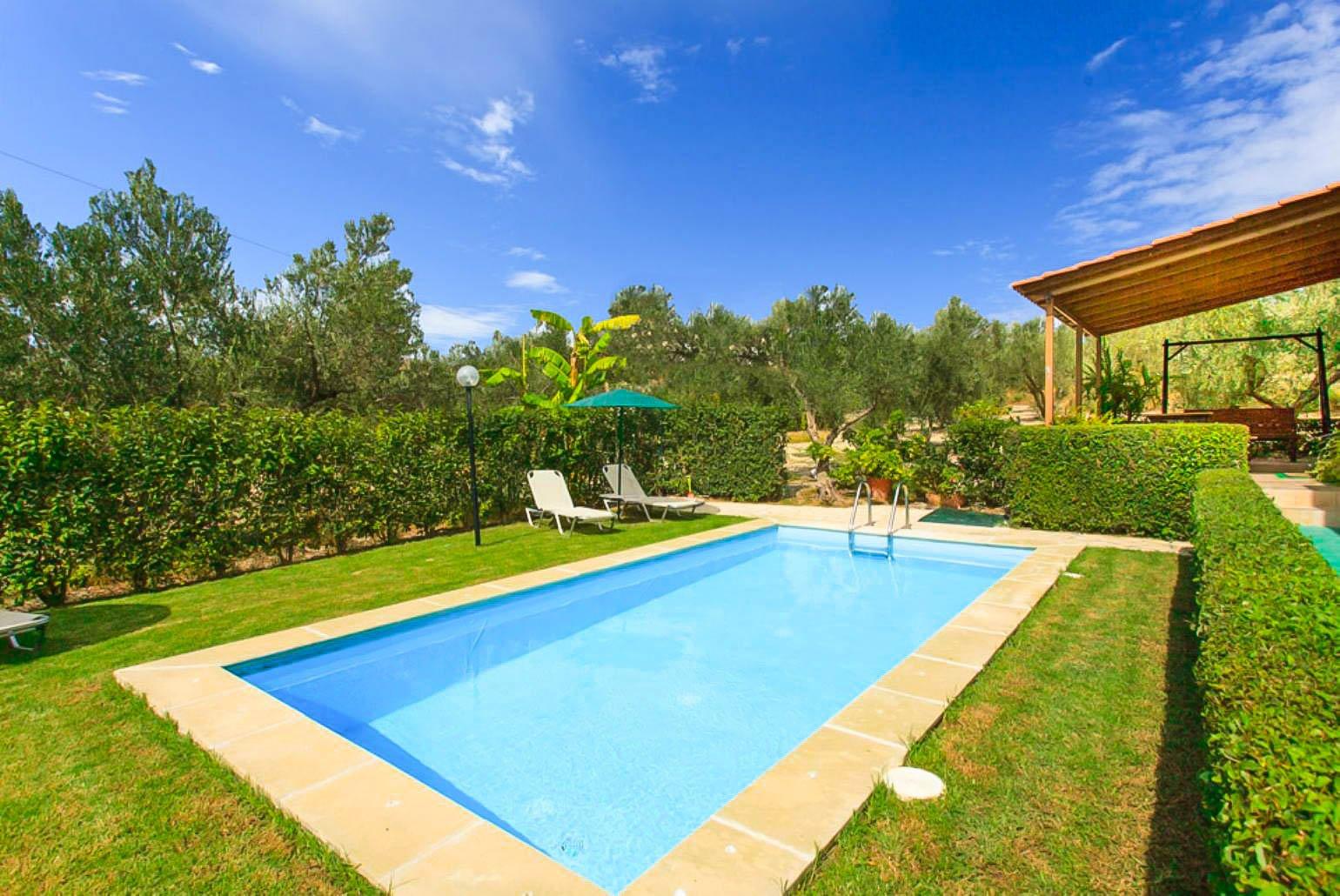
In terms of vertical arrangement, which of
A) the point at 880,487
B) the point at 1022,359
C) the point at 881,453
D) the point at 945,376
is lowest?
the point at 880,487

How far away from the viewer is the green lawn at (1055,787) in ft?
7.62

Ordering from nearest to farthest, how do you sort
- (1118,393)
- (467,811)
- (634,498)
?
(467,811) → (634,498) → (1118,393)

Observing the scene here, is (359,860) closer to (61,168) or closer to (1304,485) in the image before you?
(1304,485)

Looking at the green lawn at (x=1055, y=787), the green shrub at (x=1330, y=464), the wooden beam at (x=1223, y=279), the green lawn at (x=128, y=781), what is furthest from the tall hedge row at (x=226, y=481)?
the green shrub at (x=1330, y=464)

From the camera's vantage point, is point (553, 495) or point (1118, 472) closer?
point (1118, 472)

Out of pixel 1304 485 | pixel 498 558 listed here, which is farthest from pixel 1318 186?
pixel 498 558

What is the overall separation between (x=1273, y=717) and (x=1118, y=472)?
27.3 ft

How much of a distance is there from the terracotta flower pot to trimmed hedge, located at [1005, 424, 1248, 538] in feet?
7.05

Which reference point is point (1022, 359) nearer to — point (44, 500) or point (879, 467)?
point (879, 467)

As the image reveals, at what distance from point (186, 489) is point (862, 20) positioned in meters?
15.7

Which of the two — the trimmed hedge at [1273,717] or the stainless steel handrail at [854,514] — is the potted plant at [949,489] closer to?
the stainless steel handrail at [854,514]

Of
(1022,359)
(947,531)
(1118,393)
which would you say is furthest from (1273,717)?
(1022,359)

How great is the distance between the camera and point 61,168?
14039mm

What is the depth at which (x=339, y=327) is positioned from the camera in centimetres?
1677
